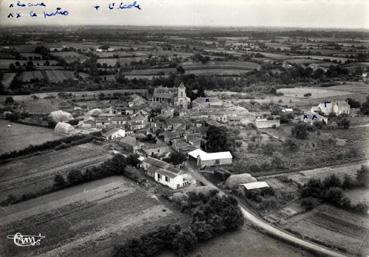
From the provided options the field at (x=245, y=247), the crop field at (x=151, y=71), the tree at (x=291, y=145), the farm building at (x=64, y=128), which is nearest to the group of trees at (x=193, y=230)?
the field at (x=245, y=247)

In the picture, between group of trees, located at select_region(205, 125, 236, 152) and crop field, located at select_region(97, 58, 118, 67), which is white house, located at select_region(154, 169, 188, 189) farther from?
crop field, located at select_region(97, 58, 118, 67)

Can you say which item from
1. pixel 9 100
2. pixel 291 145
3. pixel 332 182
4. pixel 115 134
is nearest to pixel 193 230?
pixel 332 182

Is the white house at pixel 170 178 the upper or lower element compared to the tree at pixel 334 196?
lower

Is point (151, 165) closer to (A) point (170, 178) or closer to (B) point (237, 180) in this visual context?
(A) point (170, 178)

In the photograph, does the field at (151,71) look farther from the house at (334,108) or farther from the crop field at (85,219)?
the crop field at (85,219)

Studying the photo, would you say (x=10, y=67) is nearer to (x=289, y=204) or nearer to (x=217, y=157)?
(x=217, y=157)

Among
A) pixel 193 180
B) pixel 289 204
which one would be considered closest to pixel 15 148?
pixel 193 180

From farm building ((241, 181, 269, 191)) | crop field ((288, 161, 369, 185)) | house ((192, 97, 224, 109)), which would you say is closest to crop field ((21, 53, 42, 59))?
house ((192, 97, 224, 109))
